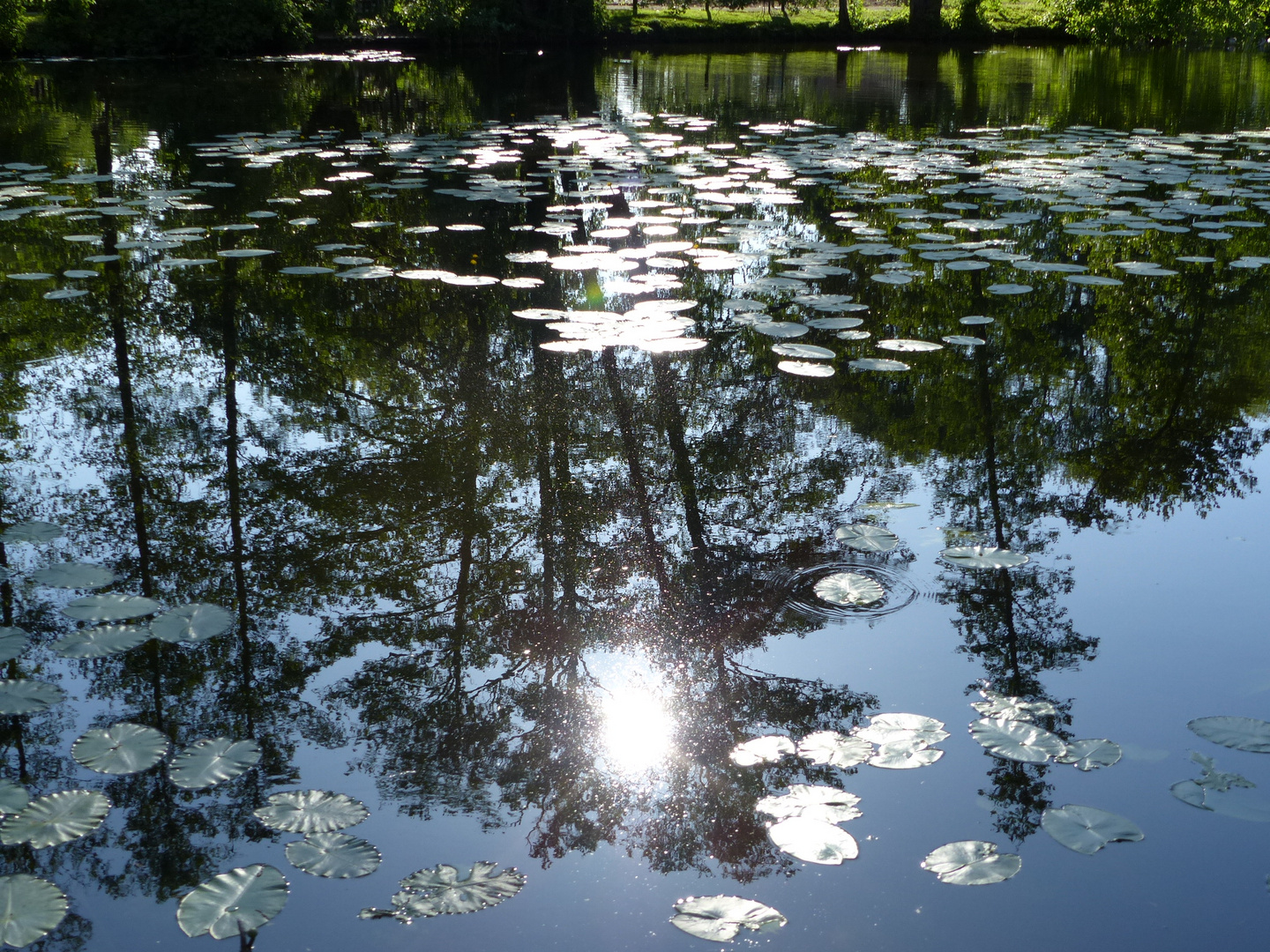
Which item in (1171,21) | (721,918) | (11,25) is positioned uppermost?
(1171,21)

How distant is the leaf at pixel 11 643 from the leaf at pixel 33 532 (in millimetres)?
481

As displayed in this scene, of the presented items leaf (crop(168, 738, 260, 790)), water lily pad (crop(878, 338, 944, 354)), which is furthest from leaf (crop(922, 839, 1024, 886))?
water lily pad (crop(878, 338, 944, 354))

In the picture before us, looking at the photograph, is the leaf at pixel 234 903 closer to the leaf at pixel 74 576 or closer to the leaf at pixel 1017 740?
the leaf at pixel 74 576

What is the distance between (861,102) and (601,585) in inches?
519

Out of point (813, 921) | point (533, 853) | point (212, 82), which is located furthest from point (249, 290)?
point (212, 82)

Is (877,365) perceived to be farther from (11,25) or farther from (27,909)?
(11,25)

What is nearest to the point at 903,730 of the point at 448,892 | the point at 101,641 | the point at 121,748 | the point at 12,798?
the point at 448,892

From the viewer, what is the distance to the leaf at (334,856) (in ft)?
5.04

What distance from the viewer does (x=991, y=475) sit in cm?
297

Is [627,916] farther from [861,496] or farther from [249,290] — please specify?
[249,290]

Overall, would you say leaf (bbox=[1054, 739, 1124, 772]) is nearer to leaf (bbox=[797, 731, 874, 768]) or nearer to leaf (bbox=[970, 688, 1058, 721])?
leaf (bbox=[970, 688, 1058, 721])

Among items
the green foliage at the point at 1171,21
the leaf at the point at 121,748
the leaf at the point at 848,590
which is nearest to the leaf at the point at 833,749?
the leaf at the point at 848,590

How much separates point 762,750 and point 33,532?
204cm

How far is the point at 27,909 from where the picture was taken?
57.1 inches
